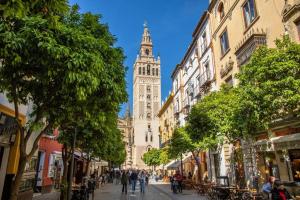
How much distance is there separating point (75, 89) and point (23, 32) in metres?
1.81

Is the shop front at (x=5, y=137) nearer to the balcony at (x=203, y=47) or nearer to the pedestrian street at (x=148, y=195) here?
the pedestrian street at (x=148, y=195)

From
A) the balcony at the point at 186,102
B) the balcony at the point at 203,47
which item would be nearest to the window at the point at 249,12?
the balcony at the point at 203,47

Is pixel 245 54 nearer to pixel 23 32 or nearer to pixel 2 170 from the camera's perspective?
pixel 23 32

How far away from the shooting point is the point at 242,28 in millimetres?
17031

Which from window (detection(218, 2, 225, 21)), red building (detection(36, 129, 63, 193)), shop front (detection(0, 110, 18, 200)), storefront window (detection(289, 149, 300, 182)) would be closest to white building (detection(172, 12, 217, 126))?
window (detection(218, 2, 225, 21))

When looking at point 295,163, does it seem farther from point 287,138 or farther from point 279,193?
point 279,193

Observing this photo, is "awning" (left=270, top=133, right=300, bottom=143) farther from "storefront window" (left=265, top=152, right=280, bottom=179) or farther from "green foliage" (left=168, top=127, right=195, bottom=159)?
"green foliage" (left=168, top=127, right=195, bottom=159)

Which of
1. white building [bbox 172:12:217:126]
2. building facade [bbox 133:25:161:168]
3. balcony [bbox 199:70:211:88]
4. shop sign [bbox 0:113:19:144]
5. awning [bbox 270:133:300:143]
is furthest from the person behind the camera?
building facade [bbox 133:25:161:168]

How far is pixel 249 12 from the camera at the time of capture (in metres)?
16.6

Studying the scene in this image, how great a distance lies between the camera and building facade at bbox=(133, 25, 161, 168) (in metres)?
97.1

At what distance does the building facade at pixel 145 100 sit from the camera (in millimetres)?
97062

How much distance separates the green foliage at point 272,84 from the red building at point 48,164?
14847 millimetres

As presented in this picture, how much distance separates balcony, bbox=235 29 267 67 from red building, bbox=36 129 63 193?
1497cm

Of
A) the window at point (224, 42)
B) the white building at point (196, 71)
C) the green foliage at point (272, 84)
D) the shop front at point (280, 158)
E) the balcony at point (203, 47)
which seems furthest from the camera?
the balcony at point (203, 47)
